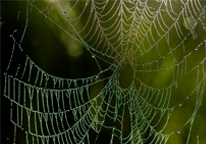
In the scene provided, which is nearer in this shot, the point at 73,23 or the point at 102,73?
the point at 73,23

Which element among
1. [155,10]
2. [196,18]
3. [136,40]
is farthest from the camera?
[136,40]

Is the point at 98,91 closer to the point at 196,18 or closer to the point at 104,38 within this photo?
the point at 104,38

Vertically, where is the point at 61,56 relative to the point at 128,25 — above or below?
below

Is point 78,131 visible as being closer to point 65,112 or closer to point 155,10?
point 65,112

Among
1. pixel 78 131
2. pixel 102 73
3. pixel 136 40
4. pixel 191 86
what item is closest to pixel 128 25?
pixel 136 40

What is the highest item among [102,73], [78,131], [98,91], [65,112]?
[102,73]

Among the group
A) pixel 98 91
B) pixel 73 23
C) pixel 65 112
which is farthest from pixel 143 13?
pixel 65 112

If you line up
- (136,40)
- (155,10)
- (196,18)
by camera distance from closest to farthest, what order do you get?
(196,18)
(155,10)
(136,40)
